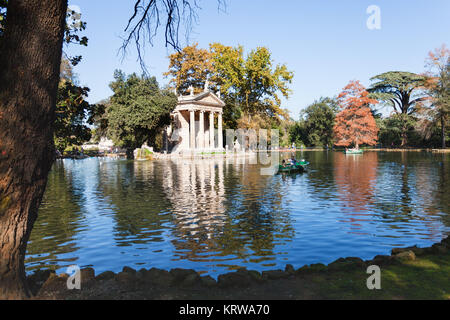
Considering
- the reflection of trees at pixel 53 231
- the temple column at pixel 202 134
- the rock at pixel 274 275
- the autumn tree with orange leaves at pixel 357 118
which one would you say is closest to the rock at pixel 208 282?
the rock at pixel 274 275

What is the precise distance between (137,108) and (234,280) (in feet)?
185

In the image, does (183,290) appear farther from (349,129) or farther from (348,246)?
(349,129)

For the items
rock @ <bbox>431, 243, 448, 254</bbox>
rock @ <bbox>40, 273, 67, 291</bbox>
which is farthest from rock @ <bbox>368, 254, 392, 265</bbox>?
rock @ <bbox>40, 273, 67, 291</bbox>

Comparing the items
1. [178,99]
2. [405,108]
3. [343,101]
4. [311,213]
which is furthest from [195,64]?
[311,213]

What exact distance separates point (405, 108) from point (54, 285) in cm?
9548

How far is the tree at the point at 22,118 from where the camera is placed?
5211 mm

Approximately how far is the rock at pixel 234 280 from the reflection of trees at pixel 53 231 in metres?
4.61

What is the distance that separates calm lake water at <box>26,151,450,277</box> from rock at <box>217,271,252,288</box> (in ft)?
5.41

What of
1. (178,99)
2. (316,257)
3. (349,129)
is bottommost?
(316,257)

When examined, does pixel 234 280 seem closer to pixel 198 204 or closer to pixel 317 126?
pixel 198 204

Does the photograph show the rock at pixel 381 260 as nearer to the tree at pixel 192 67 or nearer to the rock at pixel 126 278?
the rock at pixel 126 278

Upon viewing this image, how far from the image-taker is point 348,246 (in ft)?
32.6

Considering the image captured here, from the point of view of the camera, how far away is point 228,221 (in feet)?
42.9

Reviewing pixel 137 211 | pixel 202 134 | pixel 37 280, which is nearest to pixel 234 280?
pixel 37 280
